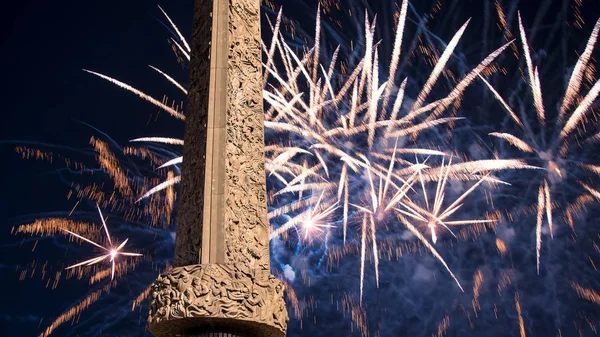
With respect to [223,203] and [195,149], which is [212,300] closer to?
[223,203]

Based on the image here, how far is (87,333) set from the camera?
28.4 metres

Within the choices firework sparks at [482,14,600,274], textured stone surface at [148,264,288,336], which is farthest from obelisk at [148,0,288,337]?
firework sparks at [482,14,600,274]

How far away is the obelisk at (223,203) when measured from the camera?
7.90 metres

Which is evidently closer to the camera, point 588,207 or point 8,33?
point 8,33

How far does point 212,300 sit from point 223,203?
1.12 metres

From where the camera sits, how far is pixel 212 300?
7.80 metres

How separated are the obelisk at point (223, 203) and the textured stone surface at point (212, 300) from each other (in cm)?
1

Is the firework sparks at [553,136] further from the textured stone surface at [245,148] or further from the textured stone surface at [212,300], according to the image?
the textured stone surface at [212,300]

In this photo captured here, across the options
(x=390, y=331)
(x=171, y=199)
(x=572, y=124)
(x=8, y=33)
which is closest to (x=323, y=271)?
(x=390, y=331)

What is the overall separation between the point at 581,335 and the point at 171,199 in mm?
16726

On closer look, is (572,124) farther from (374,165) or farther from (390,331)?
(390,331)

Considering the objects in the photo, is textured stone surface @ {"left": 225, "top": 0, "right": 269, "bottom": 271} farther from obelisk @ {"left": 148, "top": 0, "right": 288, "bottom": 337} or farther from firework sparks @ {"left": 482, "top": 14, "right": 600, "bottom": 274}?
firework sparks @ {"left": 482, "top": 14, "right": 600, "bottom": 274}

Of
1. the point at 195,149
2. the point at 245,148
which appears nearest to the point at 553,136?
the point at 245,148

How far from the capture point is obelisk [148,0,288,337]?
7902 mm
